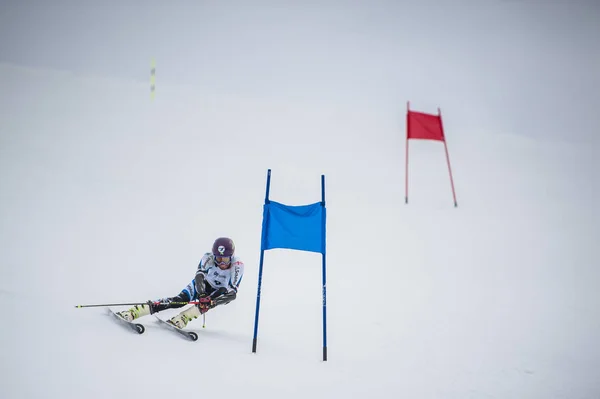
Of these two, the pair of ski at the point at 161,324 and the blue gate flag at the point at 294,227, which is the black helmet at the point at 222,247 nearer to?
the blue gate flag at the point at 294,227

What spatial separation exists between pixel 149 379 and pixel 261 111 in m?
15.5

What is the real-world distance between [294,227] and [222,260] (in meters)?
0.97

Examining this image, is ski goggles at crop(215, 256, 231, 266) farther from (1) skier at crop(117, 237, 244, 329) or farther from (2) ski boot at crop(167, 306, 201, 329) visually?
(2) ski boot at crop(167, 306, 201, 329)

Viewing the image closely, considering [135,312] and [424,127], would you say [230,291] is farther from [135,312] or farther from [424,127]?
[424,127]

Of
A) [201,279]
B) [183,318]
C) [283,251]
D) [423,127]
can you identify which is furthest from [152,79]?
[183,318]

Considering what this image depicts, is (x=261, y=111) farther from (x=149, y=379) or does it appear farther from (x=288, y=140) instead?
(x=149, y=379)

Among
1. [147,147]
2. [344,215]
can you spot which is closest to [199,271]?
[344,215]

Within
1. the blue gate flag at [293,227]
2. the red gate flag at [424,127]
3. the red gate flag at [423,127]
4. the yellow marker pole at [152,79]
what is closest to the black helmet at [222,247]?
Answer: the blue gate flag at [293,227]

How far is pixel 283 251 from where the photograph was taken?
31.3 ft

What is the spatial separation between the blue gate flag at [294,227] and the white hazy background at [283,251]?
126 centimetres

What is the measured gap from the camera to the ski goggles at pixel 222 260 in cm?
568

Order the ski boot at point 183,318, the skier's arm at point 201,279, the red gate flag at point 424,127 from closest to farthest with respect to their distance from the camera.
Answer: the ski boot at point 183,318
the skier's arm at point 201,279
the red gate flag at point 424,127

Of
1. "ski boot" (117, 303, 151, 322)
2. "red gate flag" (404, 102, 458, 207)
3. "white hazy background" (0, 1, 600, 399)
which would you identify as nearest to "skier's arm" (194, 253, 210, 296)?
"white hazy background" (0, 1, 600, 399)

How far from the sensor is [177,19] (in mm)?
44031
